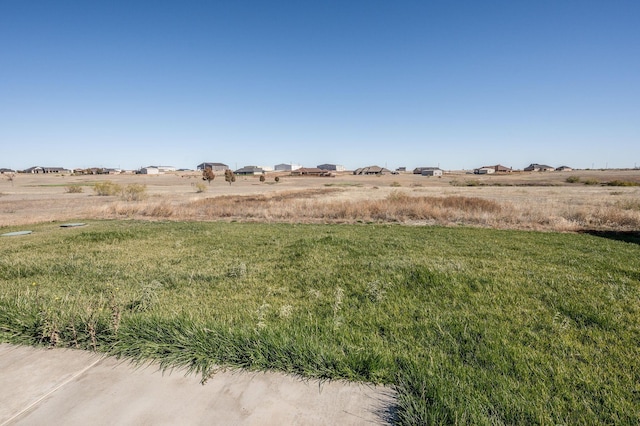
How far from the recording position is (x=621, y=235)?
13547mm

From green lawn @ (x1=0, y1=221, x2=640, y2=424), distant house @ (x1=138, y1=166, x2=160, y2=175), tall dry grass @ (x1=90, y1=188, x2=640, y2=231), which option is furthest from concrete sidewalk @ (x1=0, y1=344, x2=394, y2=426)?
distant house @ (x1=138, y1=166, x2=160, y2=175)

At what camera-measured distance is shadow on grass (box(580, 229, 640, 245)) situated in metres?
12.4

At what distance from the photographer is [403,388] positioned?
2.75 m

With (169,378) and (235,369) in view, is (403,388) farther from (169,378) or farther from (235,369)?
(169,378)

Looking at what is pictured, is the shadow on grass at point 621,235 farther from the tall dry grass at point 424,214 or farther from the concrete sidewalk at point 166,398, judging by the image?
the concrete sidewalk at point 166,398

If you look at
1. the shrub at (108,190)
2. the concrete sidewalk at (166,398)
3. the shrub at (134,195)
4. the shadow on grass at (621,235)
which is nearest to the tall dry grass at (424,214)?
the shadow on grass at (621,235)

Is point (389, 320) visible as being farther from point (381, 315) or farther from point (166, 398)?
point (166, 398)

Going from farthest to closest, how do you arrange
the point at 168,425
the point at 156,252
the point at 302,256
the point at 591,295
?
the point at 156,252 → the point at 302,256 → the point at 591,295 → the point at 168,425

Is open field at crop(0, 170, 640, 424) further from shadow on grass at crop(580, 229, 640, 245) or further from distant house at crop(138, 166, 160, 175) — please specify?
distant house at crop(138, 166, 160, 175)

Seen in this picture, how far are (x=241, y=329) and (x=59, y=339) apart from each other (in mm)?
2057

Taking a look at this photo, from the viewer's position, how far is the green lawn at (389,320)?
282cm

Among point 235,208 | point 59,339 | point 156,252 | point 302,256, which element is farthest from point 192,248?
point 235,208

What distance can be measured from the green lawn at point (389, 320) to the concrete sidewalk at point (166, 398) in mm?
194

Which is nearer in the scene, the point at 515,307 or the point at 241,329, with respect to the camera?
the point at 241,329
